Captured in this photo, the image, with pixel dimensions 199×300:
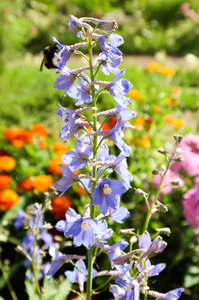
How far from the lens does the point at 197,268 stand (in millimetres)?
2490

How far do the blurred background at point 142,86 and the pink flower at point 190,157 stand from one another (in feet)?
0.06

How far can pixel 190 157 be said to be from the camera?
2643mm

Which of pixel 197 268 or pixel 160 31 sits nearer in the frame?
pixel 197 268

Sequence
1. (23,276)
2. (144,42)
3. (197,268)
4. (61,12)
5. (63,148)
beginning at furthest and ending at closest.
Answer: (61,12), (144,42), (63,148), (23,276), (197,268)

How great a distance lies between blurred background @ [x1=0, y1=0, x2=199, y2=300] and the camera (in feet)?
9.64

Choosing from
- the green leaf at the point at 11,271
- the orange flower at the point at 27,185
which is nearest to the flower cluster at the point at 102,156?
the green leaf at the point at 11,271

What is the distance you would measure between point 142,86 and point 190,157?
3880mm

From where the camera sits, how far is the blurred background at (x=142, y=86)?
294cm

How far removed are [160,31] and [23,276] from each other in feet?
33.9

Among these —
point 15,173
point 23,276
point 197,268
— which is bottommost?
point 23,276

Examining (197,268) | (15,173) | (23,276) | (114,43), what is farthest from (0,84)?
(114,43)

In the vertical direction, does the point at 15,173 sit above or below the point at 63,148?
below

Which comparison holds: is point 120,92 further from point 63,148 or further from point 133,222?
point 63,148

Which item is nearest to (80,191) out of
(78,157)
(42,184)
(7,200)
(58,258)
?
(42,184)
